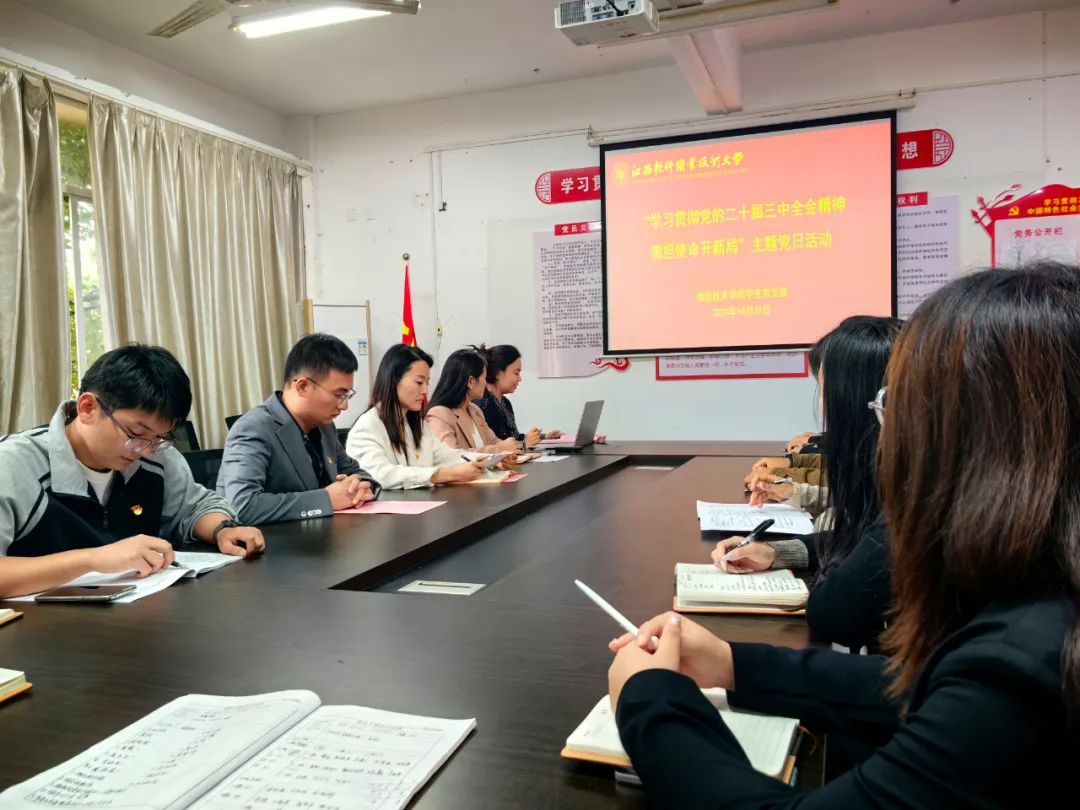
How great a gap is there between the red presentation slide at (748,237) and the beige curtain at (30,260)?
115 inches

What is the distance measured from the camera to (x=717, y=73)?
3.92 meters

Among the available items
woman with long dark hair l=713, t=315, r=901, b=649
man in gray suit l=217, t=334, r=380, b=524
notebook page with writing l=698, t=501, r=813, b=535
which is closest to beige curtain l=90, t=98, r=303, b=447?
man in gray suit l=217, t=334, r=380, b=524

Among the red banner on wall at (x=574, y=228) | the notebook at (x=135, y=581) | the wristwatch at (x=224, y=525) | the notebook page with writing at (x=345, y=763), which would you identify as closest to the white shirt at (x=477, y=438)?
the red banner on wall at (x=574, y=228)

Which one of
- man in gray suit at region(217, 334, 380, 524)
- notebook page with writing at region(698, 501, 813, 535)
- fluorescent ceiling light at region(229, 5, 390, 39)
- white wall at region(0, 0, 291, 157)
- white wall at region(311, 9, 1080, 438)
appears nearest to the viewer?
notebook page with writing at region(698, 501, 813, 535)

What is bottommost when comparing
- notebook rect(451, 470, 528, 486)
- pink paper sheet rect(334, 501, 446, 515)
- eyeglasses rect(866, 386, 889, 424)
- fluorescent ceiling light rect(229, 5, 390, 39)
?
notebook rect(451, 470, 528, 486)

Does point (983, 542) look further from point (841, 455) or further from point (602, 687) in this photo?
point (841, 455)

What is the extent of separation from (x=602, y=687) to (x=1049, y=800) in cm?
50

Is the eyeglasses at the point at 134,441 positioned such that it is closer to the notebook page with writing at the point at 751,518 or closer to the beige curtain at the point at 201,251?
the notebook page with writing at the point at 751,518

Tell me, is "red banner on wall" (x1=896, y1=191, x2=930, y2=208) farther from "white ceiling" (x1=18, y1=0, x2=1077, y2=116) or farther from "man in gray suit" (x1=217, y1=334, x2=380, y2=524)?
"man in gray suit" (x1=217, y1=334, x2=380, y2=524)

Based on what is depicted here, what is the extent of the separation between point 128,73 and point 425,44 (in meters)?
1.59

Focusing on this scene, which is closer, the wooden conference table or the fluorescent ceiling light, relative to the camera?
the wooden conference table

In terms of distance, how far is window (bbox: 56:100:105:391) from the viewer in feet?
12.9

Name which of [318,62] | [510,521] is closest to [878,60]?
[318,62]

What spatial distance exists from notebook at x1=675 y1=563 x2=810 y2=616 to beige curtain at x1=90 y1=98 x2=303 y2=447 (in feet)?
11.9
